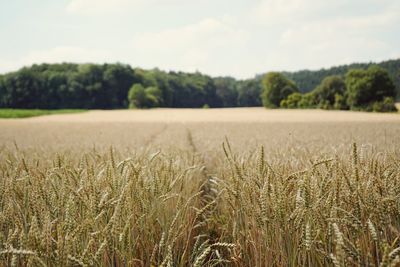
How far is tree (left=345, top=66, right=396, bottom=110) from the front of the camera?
6412 cm

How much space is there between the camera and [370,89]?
64.4m

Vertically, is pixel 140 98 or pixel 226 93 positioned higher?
pixel 226 93

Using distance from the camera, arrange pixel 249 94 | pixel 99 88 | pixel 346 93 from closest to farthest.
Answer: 1. pixel 346 93
2. pixel 99 88
3. pixel 249 94

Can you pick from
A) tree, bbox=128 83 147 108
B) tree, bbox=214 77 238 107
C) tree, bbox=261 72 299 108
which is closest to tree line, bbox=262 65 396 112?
tree, bbox=261 72 299 108

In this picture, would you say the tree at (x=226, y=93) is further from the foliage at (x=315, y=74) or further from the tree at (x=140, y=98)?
the tree at (x=140, y=98)

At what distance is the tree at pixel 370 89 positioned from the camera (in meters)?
64.1

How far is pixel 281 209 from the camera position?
247cm

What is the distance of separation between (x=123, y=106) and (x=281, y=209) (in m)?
98.0

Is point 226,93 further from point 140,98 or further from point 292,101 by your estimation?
point 140,98

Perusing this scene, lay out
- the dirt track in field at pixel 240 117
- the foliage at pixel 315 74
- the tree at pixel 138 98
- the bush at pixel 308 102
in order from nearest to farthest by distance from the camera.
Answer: the dirt track in field at pixel 240 117
the bush at pixel 308 102
the tree at pixel 138 98
the foliage at pixel 315 74

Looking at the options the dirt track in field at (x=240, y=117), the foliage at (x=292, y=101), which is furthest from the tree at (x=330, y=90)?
the dirt track in field at (x=240, y=117)

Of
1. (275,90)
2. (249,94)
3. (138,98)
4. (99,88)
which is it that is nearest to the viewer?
(138,98)

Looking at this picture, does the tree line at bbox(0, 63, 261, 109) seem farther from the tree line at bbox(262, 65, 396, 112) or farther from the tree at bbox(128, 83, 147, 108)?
the tree line at bbox(262, 65, 396, 112)

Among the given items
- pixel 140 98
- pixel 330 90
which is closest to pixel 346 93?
pixel 330 90
